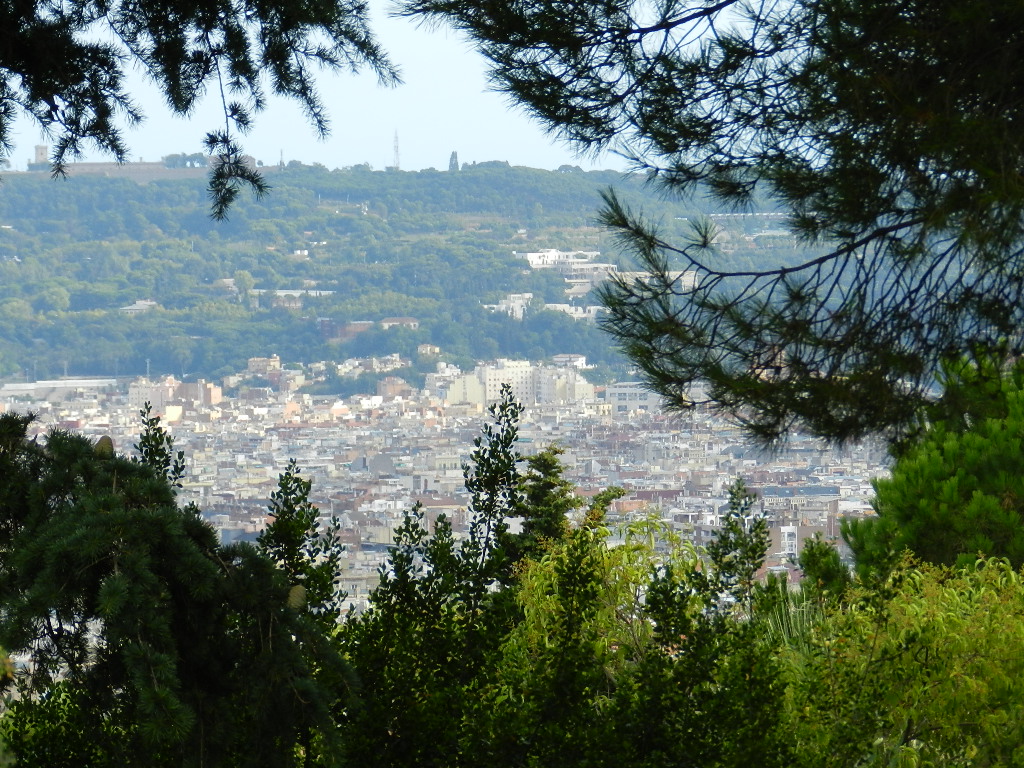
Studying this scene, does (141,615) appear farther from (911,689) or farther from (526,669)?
(911,689)

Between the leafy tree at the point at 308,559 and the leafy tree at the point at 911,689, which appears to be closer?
the leafy tree at the point at 308,559

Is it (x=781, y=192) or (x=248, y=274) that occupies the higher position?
(x=781, y=192)

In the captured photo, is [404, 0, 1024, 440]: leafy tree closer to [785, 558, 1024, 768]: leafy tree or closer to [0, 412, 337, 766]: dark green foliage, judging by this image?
[785, 558, 1024, 768]: leafy tree

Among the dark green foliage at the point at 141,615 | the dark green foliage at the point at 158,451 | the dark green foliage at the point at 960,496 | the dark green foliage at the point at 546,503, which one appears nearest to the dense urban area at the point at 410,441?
the dark green foliage at the point at 546,503

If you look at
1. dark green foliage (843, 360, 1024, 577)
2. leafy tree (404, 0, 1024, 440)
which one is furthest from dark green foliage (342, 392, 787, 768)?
dark green foliage (843, 360, 1024, 577)

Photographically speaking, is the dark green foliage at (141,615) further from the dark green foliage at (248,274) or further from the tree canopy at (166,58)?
the dark green foliage at (248,274)

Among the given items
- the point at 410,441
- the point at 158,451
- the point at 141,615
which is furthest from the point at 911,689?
the point at 410,441
